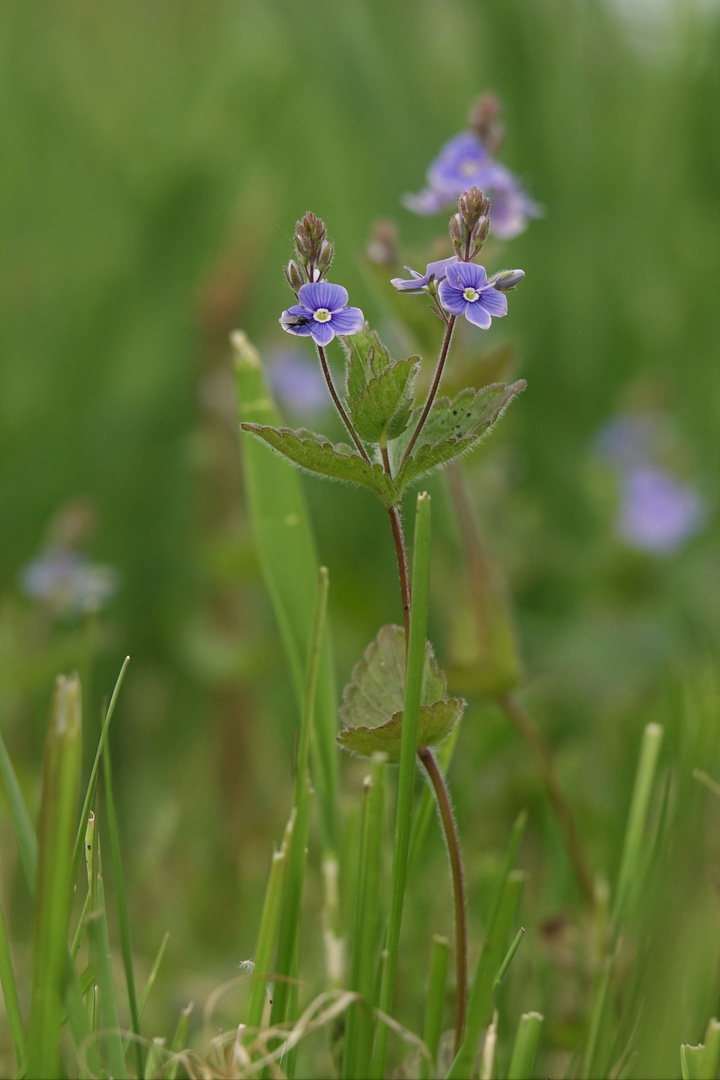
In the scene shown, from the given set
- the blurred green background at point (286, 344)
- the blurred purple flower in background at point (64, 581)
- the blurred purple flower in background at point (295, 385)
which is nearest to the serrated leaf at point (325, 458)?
the blurred green background at point (286, 344)

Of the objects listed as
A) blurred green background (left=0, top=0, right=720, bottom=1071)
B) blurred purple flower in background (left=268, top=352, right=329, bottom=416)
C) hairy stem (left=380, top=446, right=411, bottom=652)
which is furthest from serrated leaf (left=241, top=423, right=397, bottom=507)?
blurred purple flower in background (left=268, top=352, right=329, bottom=416)

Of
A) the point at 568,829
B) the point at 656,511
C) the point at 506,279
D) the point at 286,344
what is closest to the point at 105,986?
the point at 506,279

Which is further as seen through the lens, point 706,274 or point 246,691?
point 706,274

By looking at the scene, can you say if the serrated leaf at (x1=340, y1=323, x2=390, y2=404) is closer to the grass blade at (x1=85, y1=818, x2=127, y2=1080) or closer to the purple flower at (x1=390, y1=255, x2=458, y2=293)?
the purple flower at (x1=390, y1=255, x2=458, y2=293)

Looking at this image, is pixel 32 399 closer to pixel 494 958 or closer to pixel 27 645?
pixel 27 645

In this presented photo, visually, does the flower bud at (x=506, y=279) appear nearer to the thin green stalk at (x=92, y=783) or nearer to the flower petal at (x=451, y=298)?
the flower petal at (x=451, y=298)

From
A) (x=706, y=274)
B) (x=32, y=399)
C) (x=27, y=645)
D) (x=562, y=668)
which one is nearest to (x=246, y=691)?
(x=27, y=645)
